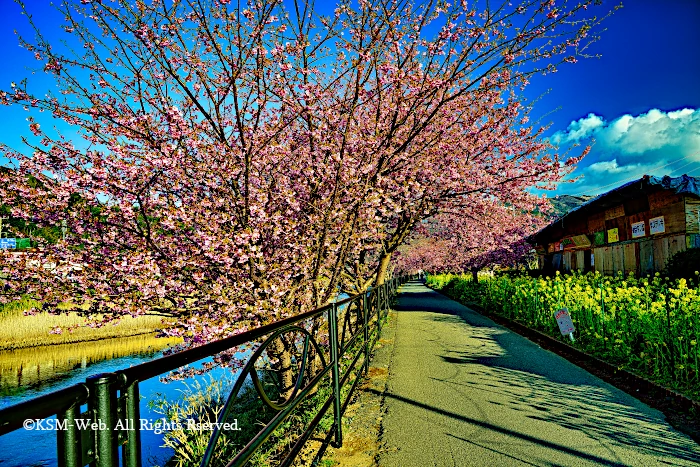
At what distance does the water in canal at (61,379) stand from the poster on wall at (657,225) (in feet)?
36.7

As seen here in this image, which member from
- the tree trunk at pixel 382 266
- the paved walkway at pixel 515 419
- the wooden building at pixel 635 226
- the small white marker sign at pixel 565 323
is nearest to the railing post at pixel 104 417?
the paved walkway at pixel 515 419

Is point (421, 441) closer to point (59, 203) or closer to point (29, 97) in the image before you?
point (59, 203)

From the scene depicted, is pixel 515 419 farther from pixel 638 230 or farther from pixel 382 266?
pixel 638 230

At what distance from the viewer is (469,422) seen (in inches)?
181

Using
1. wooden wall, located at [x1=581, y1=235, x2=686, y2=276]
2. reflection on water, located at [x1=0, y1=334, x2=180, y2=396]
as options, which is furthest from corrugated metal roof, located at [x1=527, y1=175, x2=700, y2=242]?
reflection on water, located at [x1=0, y1=334, x2=180, y2=396]

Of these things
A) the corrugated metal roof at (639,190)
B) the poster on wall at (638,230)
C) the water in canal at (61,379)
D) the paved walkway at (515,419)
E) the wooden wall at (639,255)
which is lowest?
the water in canal at (61,379)

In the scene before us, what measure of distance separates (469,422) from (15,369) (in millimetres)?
16054

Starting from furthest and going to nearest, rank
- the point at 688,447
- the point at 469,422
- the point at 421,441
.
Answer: the point at 469,422
the point at 421,441
the point at 688,447

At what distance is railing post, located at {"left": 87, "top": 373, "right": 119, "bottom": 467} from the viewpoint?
1.25m

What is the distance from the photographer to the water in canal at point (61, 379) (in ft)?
24.6

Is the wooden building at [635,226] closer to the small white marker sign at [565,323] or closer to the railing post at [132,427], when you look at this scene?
the small white marker sign at [565,323]

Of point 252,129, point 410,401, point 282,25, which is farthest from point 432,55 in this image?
point 410,401

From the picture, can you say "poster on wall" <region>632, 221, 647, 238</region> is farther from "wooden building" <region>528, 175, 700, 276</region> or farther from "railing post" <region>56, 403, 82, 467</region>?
"railing post" <region>56, 403, 82, 467</region>

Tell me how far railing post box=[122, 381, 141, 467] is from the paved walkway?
285 cm
